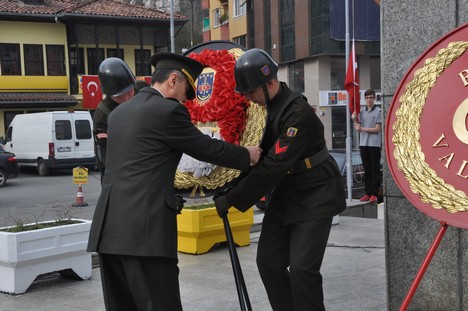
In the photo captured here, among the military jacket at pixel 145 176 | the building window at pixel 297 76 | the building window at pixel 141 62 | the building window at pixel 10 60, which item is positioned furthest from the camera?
the building window at pixel 141 62

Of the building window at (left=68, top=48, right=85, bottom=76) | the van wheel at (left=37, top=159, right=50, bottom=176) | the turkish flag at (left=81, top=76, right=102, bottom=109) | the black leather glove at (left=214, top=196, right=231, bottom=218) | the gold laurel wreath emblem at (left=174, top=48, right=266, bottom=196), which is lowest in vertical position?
the van wheel at (left=37, top=159, right=50, bottom=176)

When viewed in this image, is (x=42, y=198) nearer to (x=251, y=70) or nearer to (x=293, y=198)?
(x=293, y=198)

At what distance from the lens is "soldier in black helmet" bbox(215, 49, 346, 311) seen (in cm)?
396

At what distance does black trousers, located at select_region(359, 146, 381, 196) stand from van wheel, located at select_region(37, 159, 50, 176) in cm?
1564

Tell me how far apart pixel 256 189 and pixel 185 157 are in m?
0.57

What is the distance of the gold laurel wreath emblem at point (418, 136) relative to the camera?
331 cm

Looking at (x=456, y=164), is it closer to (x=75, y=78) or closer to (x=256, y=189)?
(x=256, y=189)

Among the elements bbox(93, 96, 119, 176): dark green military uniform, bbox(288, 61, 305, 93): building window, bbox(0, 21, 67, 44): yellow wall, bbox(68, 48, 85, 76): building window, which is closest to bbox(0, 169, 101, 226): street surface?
bbox(93, 96, 119, 176): dark green military uniform

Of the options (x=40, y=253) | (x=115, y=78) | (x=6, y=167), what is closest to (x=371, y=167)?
(x=40, y=253)

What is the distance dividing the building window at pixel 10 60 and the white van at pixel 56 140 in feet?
33.2

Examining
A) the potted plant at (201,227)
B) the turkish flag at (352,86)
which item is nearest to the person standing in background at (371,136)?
the turkish flag at (352,86)

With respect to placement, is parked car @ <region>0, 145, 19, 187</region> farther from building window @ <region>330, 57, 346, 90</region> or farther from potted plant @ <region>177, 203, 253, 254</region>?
building window @ <region>330, 57, 346, 90</region>

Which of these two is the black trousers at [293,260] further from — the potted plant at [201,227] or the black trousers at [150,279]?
the potted plant at [201,227]

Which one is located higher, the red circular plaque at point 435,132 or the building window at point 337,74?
the building window at point 337,74
